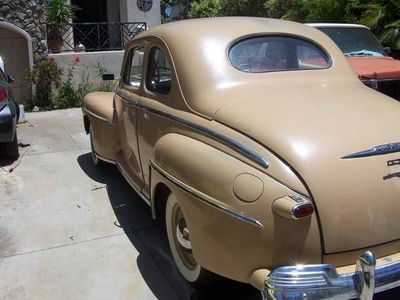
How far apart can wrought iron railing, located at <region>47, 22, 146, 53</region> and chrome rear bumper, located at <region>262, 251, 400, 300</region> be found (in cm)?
961

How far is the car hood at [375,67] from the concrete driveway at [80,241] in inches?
126

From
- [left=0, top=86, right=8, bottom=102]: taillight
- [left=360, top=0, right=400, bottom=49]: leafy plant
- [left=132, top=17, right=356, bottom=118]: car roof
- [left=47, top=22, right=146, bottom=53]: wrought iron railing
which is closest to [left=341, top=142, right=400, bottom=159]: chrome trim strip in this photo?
[left=132, top=17, right=356, bottom=118]: car roof

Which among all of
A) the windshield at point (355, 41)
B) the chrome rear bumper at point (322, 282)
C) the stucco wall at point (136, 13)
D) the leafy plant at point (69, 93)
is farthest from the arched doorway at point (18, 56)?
the chrome rear bumper at point (322, 282)

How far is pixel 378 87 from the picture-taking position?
618 centimetres

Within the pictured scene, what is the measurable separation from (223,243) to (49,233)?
226 cm

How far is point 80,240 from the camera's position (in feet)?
14.1

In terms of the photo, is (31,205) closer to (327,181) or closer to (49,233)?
(49,233)

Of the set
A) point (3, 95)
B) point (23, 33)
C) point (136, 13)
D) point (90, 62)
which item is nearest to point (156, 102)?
point (3, 95)

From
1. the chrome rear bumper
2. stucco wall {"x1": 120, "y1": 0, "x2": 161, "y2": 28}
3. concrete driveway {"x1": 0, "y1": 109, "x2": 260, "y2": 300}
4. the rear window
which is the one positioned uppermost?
stucco wall {"x1": 120, "y1": 0, "x2": 161, "y2": 28}

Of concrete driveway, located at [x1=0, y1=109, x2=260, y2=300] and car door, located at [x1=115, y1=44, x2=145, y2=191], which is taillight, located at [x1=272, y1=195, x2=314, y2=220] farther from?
car door, located at [x1=115, y1=44, x2=145, y2=191]

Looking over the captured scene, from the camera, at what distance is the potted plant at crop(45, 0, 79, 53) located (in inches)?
478

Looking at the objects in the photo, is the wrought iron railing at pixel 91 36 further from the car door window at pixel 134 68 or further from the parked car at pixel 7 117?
the car door window at pixel 134 68

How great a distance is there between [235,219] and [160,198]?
4.01ft

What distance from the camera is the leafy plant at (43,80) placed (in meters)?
10.8
